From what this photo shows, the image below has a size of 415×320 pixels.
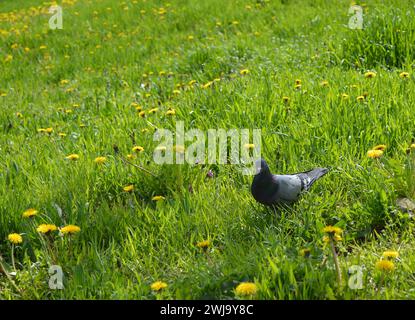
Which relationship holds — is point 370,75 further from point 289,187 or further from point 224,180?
point 289,187

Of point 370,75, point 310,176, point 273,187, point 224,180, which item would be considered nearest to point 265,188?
point 273,187

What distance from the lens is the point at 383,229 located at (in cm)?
258

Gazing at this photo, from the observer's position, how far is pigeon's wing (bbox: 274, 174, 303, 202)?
259cm

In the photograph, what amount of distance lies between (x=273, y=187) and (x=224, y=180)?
0.57 metres

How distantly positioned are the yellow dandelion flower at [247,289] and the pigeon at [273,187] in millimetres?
645

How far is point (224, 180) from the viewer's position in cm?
310

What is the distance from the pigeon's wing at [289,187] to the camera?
259 cm

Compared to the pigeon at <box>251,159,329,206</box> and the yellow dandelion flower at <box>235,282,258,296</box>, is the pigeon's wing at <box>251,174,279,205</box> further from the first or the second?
the yellow dandelion flower at <box>235,282,258,296</box>

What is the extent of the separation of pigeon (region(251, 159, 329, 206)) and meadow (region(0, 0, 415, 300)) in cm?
7

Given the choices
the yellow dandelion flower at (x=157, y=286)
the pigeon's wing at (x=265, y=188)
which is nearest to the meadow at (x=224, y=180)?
the yellow dandelion flower at (x=157, y=286)

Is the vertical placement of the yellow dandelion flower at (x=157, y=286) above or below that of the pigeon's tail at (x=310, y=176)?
below

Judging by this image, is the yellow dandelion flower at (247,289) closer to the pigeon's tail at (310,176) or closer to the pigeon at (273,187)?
the pigeon at (273,187)

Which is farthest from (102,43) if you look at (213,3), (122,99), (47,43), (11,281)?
(11,281)

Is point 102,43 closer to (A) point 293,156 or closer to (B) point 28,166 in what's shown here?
(B) point 28,166
